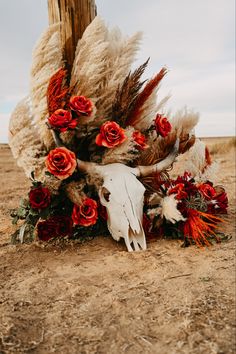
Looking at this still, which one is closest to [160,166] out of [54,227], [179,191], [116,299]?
[179,191]

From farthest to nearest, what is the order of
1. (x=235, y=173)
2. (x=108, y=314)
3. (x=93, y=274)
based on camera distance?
(x=235, y=173) < (x=93, y=274) < (x=108, y=314)

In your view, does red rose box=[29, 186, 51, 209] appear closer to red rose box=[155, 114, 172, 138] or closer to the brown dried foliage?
the brown dried foliage

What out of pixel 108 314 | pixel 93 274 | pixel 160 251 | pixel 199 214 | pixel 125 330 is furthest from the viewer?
pixel 199 214

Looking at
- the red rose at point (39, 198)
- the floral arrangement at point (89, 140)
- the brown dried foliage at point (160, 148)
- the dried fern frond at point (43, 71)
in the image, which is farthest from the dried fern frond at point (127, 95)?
the red rose at point (39, 198)

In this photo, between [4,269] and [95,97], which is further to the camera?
[95,97]

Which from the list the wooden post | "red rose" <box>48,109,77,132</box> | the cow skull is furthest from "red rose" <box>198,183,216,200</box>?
the wooden post

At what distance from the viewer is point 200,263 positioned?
2.47 m

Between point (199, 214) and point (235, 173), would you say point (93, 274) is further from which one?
point (235, 173)

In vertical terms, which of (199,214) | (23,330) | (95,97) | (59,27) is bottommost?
(23,330)

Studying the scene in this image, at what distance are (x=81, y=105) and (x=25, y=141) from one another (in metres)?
0.53

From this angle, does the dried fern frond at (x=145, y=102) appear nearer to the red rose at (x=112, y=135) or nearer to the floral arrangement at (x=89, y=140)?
the floral arrangement at (x=89, y=140)

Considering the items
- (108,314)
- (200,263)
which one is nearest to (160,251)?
(200,263)

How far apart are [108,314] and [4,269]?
3.35 ft

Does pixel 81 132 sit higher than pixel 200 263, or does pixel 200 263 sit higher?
pixel 81 132
